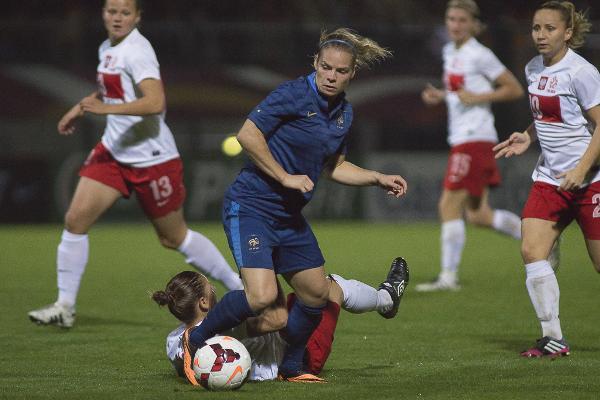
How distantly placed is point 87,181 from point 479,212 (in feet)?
14.1

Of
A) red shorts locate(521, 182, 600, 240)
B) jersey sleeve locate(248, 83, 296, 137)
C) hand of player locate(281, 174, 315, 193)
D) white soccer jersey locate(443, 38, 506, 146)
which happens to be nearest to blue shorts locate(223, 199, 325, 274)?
hand of player locate(281, 174, 315, 193)

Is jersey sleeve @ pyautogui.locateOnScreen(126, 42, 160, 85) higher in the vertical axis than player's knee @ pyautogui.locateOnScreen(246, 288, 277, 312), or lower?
higher

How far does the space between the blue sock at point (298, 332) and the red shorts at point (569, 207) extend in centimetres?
157

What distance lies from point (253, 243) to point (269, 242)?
0.32ft

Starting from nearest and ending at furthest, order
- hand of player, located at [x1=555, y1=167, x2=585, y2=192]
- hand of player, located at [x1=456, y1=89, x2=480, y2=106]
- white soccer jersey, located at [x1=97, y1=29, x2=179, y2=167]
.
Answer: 1. hand of player, located at [x1=555, y1=167, x2=585, y2=192]
2. white soccer jersey, located at [x1=97, y1=29, x2=179, y2=167]
3. hand of player, located at [x1=456, y1=89, x2=480, y2=106]

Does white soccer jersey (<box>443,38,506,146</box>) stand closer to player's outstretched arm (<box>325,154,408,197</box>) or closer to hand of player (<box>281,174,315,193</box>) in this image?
player's outstretched arm (<box>325,154,408,197</box>)

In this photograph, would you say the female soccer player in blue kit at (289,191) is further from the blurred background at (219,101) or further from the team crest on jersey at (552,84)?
the blurred background at (219,101)

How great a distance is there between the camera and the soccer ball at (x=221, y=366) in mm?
5578

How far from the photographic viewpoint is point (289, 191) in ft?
19.4

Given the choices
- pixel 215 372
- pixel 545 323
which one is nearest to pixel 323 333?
pixel 215 372

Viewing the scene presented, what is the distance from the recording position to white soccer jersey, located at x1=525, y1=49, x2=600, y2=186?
6.58m

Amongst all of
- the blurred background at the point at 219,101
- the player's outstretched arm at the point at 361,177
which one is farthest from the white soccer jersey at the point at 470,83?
the blurred background at the point at 219,101

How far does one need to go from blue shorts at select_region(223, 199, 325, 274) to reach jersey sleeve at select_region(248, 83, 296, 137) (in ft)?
1.47

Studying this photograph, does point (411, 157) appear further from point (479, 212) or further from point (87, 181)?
point (87, 181)
